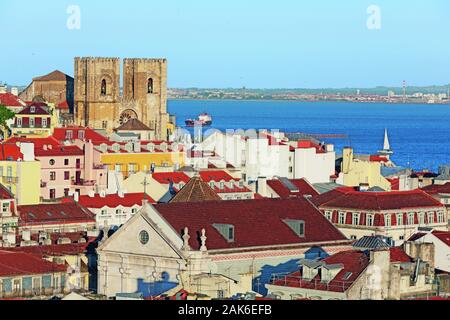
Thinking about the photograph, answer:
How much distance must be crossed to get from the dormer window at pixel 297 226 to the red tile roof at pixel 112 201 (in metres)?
14.7

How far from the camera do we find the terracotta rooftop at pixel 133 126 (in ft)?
327

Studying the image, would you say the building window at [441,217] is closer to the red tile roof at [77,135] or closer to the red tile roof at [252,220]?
the red tile roof at [252,220]

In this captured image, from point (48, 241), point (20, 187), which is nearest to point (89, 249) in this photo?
point (48, 241)

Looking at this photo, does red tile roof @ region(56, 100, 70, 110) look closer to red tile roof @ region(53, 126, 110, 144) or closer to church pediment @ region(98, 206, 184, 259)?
red tile roof @ region(53, 126, 110, 144)

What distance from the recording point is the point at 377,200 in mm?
60562

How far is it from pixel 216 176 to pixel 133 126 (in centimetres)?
2922

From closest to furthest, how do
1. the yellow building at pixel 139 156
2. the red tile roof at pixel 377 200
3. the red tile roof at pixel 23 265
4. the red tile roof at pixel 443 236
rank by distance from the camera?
the red tile roof at pixel 23 265 < the red tile roof at pixel 443 236 < the red tile roof at pixel 377 200 < the yellow building at pixel 139 156

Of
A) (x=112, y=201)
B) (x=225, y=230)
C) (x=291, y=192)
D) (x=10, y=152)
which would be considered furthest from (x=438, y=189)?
(x=225, y=230)

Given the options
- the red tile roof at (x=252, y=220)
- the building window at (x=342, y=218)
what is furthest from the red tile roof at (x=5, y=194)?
the red tile roof at (x=252, y=220)

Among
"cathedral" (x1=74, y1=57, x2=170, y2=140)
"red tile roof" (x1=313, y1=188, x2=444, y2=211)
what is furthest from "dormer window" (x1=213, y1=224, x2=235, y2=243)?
"cathedral" (x1=74, y1=57, x2=170, y2=140)

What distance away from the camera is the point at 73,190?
75.5 metres

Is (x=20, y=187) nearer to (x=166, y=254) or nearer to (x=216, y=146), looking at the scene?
(x=216, y=146)

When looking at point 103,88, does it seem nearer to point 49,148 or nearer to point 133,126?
point 133,126

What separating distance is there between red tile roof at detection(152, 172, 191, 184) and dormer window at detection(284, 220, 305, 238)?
1807 cm
